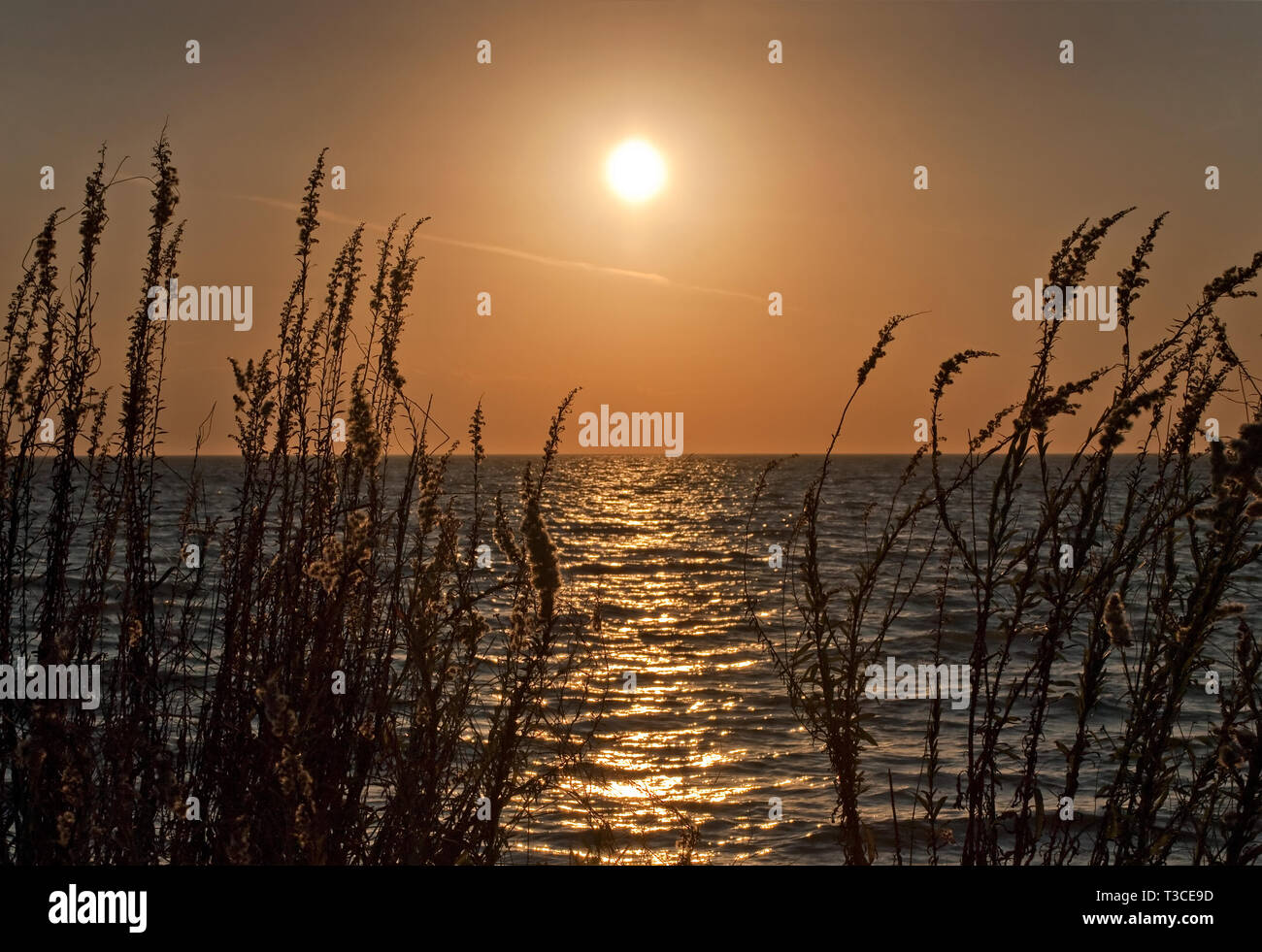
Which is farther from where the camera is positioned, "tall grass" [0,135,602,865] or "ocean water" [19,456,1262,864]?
"ocean water" [19,456,1262,864]

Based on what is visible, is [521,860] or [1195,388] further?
[521,860]

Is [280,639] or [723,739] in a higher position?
[280,639]

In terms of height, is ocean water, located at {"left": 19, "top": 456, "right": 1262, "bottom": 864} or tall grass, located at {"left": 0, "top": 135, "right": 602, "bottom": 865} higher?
tall grass, located at {"left": 0, "top": 135, "right": 602, "bottom": 865}

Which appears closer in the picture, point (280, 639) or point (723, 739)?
point (280, 639)

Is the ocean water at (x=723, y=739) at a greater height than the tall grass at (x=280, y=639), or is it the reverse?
the tall grass at (x=280, y=639)

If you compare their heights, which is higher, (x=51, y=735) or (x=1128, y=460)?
(x=1128, y=460)

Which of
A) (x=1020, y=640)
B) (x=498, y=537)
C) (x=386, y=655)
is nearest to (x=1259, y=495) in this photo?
(x=498, y=537)
